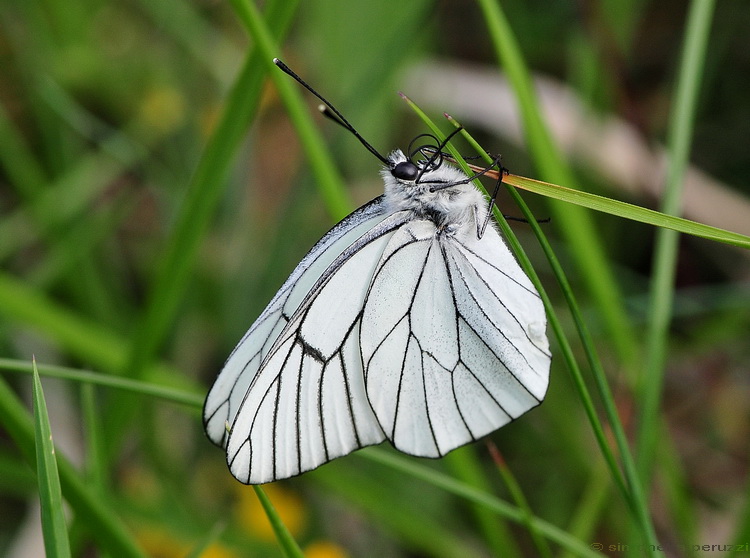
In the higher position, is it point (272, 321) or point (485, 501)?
point (272, 321)

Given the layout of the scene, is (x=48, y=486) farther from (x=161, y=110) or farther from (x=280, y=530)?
(x=161, y=110)

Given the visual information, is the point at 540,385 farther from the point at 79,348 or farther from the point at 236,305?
the point at 236,305

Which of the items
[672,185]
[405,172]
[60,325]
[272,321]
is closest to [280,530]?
[272,321]

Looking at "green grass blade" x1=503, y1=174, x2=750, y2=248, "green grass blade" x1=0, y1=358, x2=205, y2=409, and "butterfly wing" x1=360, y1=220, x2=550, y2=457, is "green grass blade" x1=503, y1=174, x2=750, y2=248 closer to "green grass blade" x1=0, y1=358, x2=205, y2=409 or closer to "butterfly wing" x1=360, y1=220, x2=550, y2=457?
"butterfly wing" x1=360, y1=220, x2=550, y2=457

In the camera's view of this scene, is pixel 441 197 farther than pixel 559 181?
No

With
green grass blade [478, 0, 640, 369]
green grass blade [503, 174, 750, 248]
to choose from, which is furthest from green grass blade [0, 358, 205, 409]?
green grass blade [478, 0, 640, 369]

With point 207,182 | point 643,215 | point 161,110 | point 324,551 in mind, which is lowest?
point 643,215

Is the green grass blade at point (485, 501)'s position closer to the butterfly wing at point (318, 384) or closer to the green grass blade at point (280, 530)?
the butterfly wing at point (318, 384)

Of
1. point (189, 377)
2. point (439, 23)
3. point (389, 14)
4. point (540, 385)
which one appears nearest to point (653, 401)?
point (540, 385)
